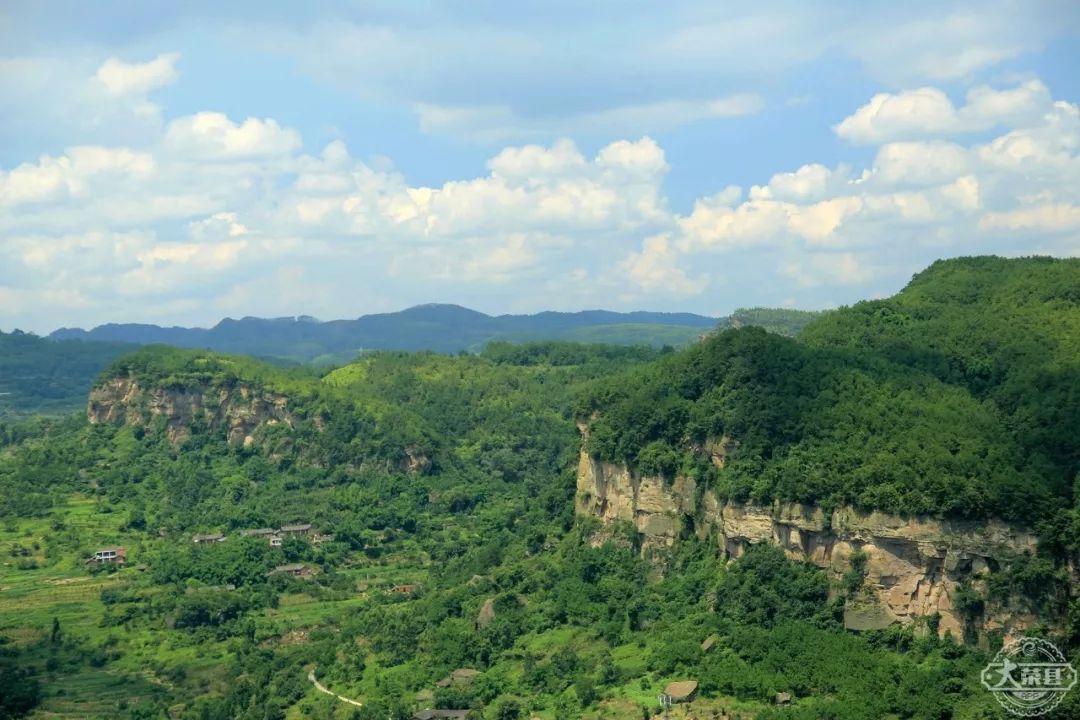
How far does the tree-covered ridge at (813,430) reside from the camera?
51250 mm

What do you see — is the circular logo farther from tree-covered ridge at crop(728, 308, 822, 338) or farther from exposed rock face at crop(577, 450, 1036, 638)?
tree-covered ridge at crop(728, 308, 822, 338)

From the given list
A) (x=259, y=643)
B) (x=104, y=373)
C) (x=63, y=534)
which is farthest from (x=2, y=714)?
(x=104, y=373)

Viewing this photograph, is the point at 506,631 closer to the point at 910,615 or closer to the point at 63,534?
the point at 910,615

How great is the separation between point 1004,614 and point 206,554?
5276cm

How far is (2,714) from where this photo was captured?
46500 mm

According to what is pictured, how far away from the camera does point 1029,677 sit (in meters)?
46.3

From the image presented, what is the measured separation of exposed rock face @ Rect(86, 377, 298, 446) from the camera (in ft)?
364

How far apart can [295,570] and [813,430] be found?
39.3m

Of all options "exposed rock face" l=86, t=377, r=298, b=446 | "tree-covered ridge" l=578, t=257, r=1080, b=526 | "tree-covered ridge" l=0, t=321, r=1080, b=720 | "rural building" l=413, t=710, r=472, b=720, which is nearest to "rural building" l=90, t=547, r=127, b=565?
"tree-covered ridge" l=0, t=321, r=1080, b=720

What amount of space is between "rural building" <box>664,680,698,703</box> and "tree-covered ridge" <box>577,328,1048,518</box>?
8.78 metres

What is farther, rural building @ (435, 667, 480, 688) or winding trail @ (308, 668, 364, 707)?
winding trail @ (308, 668, 364, 707)

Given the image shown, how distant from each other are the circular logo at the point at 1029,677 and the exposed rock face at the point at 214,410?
71322 millimetres

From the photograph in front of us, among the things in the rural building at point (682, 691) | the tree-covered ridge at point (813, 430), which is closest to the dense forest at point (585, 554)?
the tree-covered ridge at point (813, 430)

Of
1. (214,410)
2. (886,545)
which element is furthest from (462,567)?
(214,410)
